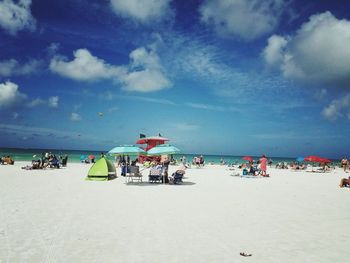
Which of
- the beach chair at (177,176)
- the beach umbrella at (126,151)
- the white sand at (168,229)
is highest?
the beach umbrella at (126,151)

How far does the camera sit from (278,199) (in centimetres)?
1179

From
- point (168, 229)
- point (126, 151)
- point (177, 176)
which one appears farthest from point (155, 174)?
point (168, 229)

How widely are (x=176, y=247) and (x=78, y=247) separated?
1832 mm

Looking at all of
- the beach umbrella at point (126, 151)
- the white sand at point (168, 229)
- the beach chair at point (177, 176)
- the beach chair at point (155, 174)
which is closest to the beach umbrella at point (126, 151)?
the beach umbrella at point (126, 151)

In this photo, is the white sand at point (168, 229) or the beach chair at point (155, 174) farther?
the beach chair at point (155, 174)

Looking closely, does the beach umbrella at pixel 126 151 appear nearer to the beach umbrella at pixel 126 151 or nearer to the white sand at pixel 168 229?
the beach umbrella at pixel 126 151

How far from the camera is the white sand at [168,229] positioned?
17.2 feet

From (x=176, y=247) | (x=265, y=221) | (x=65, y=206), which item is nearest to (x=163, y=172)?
(x=65, y=206)

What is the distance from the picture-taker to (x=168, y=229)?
688 cm

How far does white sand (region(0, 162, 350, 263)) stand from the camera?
525cm

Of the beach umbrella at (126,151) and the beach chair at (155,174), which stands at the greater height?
the beach umbrella at (126,151)

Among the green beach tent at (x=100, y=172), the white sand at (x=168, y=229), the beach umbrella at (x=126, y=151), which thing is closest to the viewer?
the white sand at (x=168, y=229)

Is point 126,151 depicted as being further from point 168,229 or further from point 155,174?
point 168,229

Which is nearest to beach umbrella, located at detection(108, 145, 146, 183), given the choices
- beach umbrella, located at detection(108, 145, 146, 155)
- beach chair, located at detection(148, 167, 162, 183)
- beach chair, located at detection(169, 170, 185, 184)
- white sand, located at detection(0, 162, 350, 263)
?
beach umbrella, located at detection(108, 145, 146, 155)
